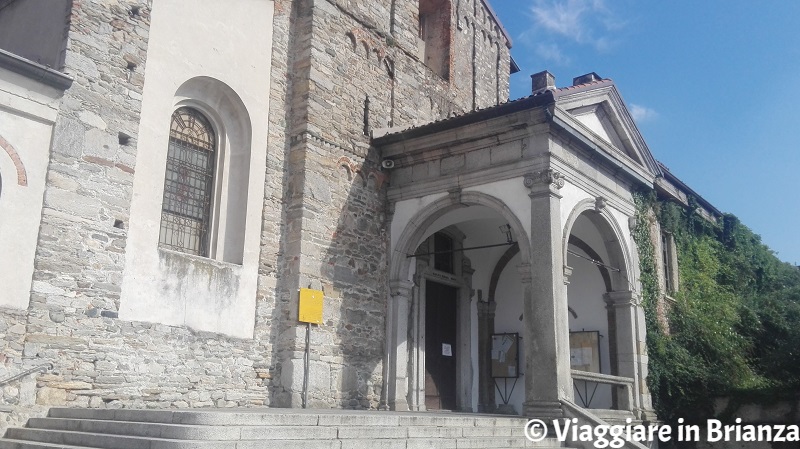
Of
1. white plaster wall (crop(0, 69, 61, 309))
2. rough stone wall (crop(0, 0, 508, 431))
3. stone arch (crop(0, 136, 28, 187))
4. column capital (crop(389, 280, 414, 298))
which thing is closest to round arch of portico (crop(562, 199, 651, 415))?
column capital (crop(389, 280, 414, 298))

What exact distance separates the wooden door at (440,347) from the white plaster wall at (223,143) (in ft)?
12.5

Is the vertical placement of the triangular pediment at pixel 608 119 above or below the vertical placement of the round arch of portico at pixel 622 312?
above

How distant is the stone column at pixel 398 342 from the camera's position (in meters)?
11.6

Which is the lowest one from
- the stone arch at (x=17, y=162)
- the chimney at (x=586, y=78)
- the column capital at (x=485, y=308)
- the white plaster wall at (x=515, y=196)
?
the column capital at (x=485, y=308)

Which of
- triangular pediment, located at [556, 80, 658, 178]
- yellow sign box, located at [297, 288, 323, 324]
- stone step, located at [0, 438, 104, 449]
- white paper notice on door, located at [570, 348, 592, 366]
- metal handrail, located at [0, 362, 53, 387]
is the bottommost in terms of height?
stone step, located at [0, 438, 104, 449]

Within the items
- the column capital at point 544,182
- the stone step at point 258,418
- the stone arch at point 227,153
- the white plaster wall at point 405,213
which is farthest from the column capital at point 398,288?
the stone step at point 258,418

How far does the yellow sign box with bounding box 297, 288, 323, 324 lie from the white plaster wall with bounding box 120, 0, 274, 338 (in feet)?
2.26

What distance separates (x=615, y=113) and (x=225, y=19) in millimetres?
6599

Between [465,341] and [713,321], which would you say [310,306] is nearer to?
[465,341]

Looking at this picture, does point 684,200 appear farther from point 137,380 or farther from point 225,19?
point 137,380

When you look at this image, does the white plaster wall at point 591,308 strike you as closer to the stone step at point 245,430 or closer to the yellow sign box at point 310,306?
the stone step at point 245,430

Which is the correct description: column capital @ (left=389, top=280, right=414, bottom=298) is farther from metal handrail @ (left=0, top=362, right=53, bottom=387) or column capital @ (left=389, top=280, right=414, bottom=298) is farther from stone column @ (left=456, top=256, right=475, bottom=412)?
metal handrail @ (left=0, top=362, right=53, bottom=387)

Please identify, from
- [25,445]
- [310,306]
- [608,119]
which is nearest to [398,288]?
[310,306]

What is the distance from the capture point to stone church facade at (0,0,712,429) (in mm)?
8352
